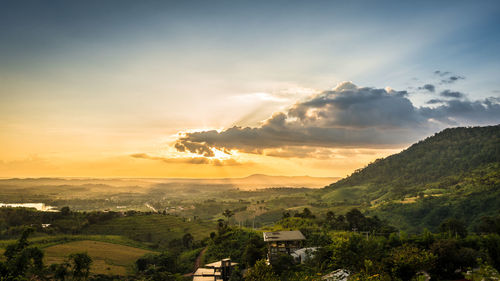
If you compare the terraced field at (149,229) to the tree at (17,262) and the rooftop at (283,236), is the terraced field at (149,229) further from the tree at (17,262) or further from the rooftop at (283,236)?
the tree at (17,262)

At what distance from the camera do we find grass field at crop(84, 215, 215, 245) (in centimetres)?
11538

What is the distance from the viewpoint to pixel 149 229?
121m

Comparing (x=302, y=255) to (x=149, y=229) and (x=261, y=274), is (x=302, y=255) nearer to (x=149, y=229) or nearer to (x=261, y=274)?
(x=261, y=274)

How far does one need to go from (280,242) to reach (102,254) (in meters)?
54.6

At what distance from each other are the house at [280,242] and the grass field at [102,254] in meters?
38.2

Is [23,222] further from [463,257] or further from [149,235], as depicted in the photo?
[463,257]

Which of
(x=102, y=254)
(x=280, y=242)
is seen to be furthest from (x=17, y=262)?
(x=102, y=254)

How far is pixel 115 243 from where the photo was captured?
327 ft

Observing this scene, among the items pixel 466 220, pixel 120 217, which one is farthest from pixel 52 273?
pixel 466 220

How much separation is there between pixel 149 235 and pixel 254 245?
73.3m

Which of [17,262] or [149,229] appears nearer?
[17,262]

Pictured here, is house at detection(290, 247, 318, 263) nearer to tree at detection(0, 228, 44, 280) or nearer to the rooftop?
the rooftop

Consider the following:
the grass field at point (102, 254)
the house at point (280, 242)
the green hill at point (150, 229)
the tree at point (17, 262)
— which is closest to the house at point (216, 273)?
the house at point (280, 242)

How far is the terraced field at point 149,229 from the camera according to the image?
115m
